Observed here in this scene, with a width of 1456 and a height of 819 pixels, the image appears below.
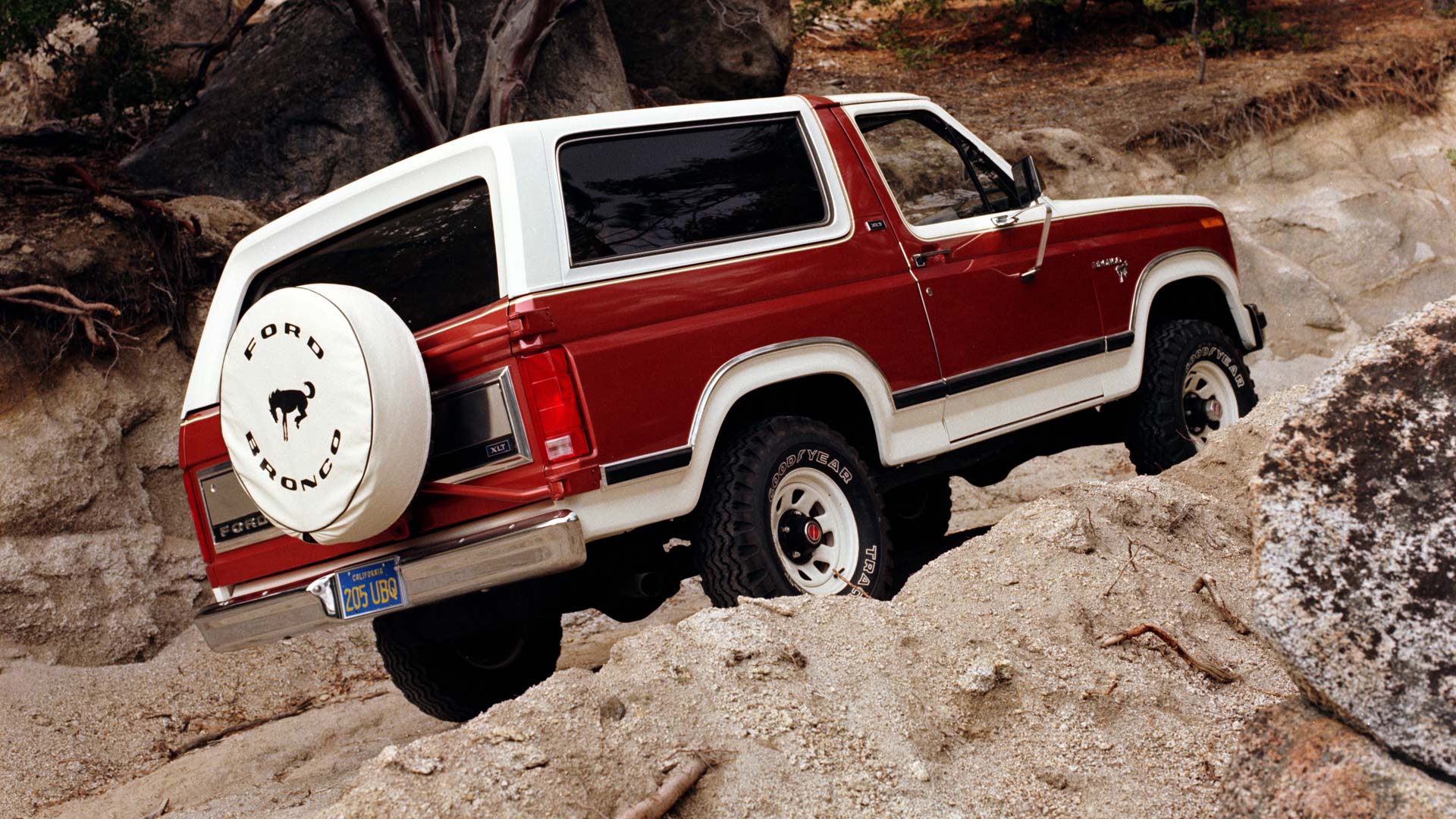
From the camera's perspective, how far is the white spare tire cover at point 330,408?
3.45 m

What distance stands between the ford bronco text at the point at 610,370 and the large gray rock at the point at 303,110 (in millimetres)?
4844

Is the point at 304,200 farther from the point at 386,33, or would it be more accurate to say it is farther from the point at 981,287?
the point at 981,287

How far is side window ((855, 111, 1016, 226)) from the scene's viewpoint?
5.04 m

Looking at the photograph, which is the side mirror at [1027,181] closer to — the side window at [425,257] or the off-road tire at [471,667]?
the side window at [425,257]

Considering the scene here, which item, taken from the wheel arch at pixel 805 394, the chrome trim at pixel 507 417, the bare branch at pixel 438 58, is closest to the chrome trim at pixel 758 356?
the wheel arch at pixel 805 394

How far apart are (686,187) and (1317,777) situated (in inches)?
110

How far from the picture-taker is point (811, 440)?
4.21 meters

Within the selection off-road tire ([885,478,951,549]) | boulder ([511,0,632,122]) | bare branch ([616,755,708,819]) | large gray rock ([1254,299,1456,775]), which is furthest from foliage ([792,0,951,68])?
large gray rock ([1254,299,1456,775])

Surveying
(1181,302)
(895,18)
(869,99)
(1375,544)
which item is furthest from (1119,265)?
(895,18)

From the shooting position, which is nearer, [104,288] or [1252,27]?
[104,288]

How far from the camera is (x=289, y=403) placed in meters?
3.64

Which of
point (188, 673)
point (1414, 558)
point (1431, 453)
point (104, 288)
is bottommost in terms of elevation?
point (188, 673)

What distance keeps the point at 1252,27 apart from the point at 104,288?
11.1 m

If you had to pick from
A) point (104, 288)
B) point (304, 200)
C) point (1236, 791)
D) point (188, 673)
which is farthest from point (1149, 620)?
point (304, 200)
